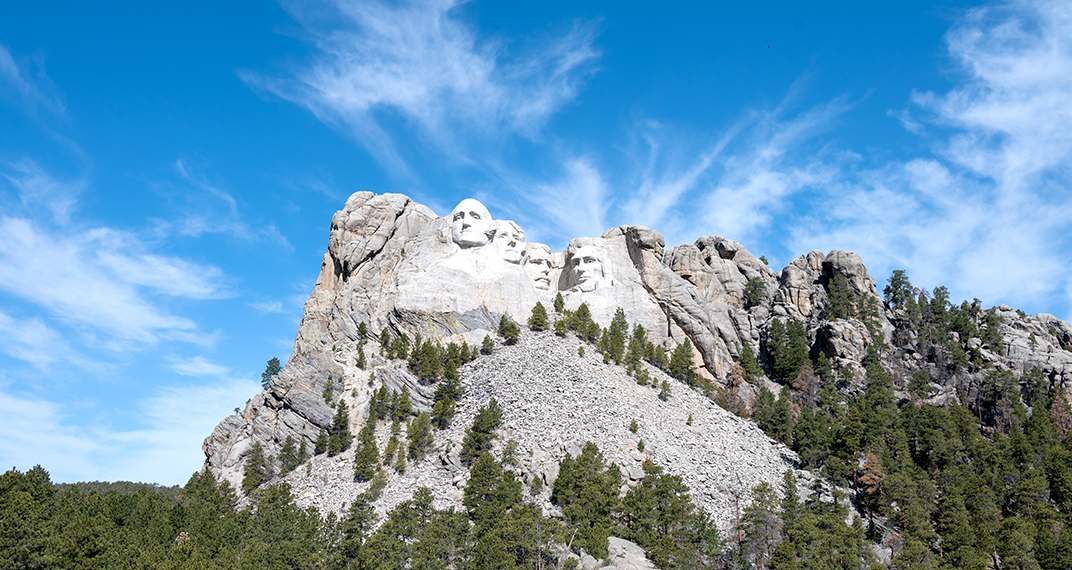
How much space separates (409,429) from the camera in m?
81.3

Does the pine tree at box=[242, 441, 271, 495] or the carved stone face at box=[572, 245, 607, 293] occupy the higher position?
the carved stone face at box=[572, 245, 607, 293]

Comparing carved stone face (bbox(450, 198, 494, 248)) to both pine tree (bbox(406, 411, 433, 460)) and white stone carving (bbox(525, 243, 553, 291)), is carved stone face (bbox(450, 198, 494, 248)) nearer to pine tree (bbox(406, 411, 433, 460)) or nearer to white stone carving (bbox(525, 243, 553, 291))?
white stone carving (bbox(525, 243, 553, 291))

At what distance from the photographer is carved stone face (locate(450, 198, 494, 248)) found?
111 meters

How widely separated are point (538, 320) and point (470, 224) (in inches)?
687

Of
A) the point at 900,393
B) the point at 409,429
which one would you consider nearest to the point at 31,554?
the point at 409,429

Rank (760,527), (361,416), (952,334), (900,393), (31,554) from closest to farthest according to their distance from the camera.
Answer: (31,554) → (760,527) → (361,416) → (900,393) → (952,334)

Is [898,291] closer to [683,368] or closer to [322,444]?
[683,368]

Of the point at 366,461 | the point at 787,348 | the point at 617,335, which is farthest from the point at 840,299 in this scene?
the point at 366,461

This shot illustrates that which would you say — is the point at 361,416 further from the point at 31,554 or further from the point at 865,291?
the point at 865,291

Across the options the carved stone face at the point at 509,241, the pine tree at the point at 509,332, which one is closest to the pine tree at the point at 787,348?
the pine tree at the point at 509,332

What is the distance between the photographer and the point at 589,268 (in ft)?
386

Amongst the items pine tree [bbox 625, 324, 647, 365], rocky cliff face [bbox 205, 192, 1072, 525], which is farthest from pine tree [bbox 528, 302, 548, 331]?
pine tree [bbox 625, 324, 647, 365]

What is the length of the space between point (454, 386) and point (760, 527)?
36.5 m

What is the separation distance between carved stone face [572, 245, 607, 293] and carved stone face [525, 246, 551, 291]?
160 inches
